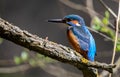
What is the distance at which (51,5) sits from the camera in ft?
21.6

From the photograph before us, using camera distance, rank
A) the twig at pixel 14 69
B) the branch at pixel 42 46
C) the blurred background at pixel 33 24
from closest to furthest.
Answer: the branch at pixel 42 46 → the twig at pixel 14 69 → the blurred background at pixel 33 24

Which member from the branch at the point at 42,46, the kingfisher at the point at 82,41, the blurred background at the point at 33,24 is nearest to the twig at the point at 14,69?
the blurred background at the point at 33,24

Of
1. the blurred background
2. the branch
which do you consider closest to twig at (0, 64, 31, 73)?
→ the blurred background

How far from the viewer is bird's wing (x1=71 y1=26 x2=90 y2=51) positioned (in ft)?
7.07

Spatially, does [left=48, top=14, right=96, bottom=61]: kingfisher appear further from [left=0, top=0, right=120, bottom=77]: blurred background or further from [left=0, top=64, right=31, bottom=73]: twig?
[left=0, top=0, right=120, bottom=77]: blurred background

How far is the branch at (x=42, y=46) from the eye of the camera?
5.52ft

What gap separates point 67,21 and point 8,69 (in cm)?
354

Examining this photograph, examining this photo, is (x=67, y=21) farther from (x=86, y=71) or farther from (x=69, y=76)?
(x=69, y=76)

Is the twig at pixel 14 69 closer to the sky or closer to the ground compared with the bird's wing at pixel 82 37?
closer to the sky

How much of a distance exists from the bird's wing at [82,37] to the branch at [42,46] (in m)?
0.29

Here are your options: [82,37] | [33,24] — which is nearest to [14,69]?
[33,24]

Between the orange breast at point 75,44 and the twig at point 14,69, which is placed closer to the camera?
the orange breast at point 75,44

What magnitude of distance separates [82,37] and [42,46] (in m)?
0.49

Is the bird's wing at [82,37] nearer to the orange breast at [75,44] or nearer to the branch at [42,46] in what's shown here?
the orange breast at [75,44]
